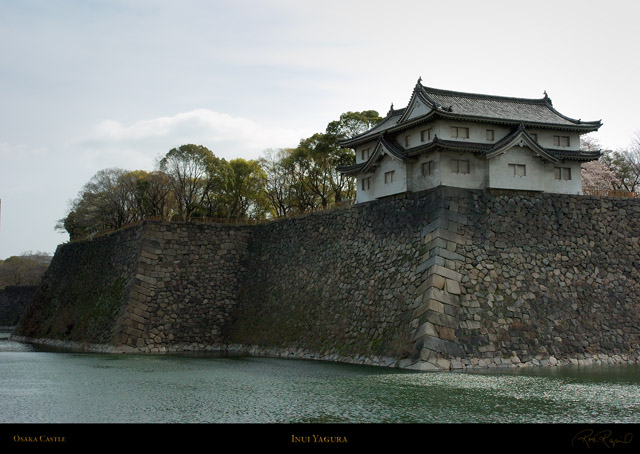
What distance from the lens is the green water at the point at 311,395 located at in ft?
52.6

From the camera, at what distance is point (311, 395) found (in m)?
19.0

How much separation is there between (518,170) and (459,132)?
9.42 feet

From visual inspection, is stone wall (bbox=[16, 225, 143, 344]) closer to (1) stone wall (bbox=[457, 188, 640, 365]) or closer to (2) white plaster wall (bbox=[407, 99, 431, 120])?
(2) white plaster wall (bbox=[407, 99, 431, 120])

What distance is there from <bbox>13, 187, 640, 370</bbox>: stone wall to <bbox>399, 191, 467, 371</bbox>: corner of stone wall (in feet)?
0.16

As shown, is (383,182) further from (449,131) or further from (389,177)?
Answer: (449,131)

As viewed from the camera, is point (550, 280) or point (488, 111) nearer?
point (550, 280)

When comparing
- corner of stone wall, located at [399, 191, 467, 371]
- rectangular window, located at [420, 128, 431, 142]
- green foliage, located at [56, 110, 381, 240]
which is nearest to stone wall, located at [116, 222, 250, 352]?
green foliage, located at [56, 110, 381, 240]

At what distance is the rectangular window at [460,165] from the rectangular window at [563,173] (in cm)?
468

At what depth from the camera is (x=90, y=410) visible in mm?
17078

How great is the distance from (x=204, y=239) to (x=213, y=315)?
4.13 meters

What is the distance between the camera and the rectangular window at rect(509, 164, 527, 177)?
28.8 meters

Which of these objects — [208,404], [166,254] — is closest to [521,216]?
[208,404]
